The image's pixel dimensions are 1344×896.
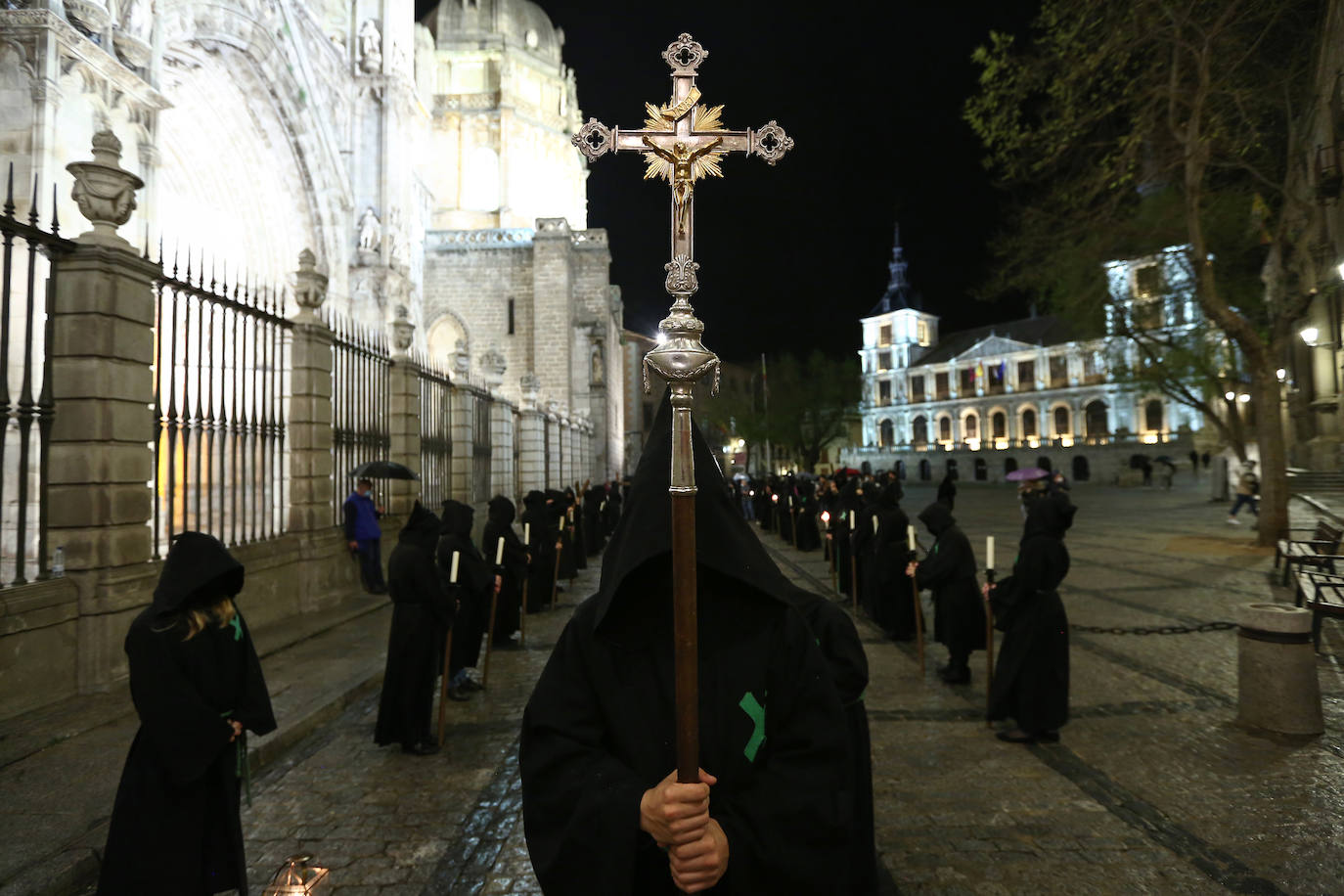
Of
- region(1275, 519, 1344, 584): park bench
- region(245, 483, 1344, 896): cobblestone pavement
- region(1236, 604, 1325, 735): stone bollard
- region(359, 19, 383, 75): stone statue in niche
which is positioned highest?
region(359, 19, 383, 75): stone statue in niche

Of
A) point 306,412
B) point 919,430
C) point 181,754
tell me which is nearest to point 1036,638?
point 181,754

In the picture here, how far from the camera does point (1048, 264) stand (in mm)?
15133

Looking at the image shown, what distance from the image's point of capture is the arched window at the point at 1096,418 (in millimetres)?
60406

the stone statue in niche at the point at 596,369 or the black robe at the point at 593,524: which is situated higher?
the stone statue in niche at the point at 596,369

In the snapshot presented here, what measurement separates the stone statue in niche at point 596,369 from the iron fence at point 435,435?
68.2ft

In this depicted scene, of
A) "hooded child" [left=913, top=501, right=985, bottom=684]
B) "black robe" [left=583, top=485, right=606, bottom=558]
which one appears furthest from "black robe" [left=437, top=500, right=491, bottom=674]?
"black robe" [left=583, top=485, right=606, bottom=558]

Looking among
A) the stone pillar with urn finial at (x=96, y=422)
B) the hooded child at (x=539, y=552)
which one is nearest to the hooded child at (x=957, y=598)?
the hooded child at (x=539, y=552)

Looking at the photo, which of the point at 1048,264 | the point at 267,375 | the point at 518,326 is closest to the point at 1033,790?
the point at 267,375

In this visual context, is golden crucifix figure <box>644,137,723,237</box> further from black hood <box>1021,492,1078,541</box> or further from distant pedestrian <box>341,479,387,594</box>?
distant pedestrian <box>341,479,387,594</box>

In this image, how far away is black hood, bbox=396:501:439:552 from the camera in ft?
17.1

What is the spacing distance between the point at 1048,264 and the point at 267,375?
14627 millimetres

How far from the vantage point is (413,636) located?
197 inches

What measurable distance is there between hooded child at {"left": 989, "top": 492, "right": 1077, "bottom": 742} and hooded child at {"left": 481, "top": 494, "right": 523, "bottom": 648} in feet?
16.2

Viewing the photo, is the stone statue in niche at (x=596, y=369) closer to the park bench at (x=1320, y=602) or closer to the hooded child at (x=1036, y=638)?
the park bench at (x=1320, y=602)
